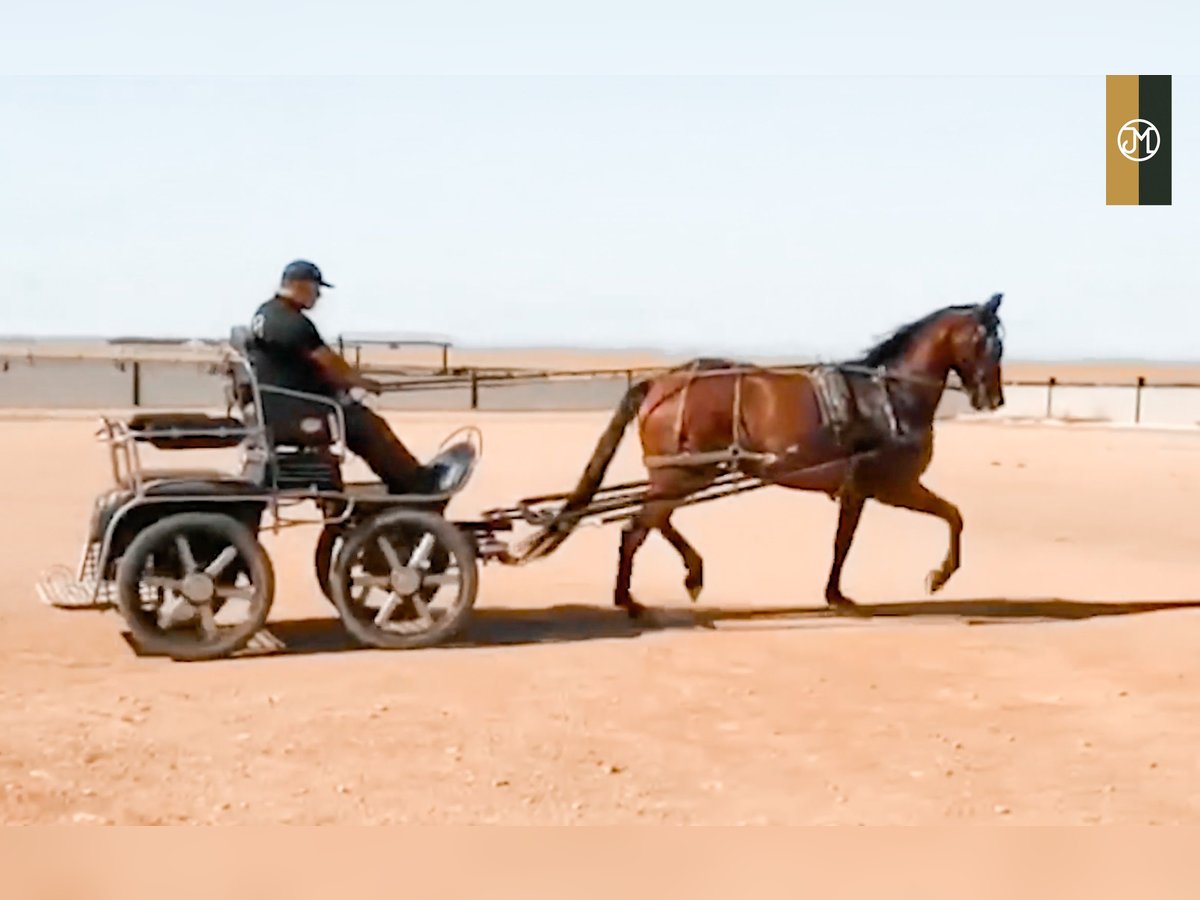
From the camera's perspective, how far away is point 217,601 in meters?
9.98

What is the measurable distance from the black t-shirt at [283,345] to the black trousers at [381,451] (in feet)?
1.07

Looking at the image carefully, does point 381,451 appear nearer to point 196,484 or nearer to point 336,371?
point 336,371

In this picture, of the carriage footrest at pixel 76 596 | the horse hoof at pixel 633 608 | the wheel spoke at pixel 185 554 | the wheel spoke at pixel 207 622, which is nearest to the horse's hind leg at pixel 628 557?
the horse hoof at pixel 633 608

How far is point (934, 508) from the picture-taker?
1192cm

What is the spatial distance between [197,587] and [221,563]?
187 mm

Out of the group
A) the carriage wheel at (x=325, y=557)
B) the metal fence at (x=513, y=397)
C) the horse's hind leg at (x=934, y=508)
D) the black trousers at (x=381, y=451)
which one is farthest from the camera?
the metal fence at (x=513, y=397)

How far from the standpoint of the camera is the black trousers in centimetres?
1035

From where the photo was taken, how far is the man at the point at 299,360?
33.1 ft

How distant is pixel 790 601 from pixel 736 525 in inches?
203

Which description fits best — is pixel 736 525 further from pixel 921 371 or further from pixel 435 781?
pixel 435 781

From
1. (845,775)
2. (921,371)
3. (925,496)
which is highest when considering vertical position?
(921,371)

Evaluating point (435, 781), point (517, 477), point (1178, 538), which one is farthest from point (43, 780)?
point (517, 477)

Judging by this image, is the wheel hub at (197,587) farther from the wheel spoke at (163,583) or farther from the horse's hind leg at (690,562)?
the horse's hind leg at (690,562)

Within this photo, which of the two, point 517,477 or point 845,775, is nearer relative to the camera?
point 845,775
